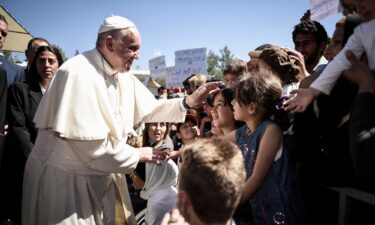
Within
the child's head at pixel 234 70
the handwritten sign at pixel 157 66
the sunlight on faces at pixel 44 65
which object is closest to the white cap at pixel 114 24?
the sunlight on faces at pixel 44 65

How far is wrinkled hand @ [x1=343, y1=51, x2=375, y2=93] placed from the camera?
1.29 metres

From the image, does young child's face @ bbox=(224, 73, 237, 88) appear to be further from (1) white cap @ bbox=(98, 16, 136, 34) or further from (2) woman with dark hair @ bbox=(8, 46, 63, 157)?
(2) woman with dark hair @ bbox=(8, 46, 63, 157)

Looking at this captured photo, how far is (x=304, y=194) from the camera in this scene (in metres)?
Result: 1.93

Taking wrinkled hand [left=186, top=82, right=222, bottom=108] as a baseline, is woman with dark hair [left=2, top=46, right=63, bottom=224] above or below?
below

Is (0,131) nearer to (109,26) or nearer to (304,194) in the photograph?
(109,26)

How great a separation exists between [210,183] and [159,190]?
2.11 m

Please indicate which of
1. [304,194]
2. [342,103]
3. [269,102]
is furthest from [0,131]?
[342,103]

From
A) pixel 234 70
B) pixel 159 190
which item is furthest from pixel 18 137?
pixel 234 70

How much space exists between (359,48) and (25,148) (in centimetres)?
332

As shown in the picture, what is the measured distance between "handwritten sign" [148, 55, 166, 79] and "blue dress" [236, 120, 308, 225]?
752 centimetres

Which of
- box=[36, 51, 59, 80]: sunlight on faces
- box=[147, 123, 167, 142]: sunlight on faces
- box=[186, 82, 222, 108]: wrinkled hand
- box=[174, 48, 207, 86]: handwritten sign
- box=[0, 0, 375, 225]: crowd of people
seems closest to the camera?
box=[0, 0, 375, 225]: crowd of people

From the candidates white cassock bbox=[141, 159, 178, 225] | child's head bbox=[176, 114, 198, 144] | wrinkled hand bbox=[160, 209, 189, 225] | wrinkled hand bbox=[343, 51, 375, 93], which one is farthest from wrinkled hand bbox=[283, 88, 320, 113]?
child's head bbox=[176, 114, 198, 144]

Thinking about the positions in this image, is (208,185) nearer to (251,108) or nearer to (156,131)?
(251,108)

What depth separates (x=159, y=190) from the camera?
131 inches
